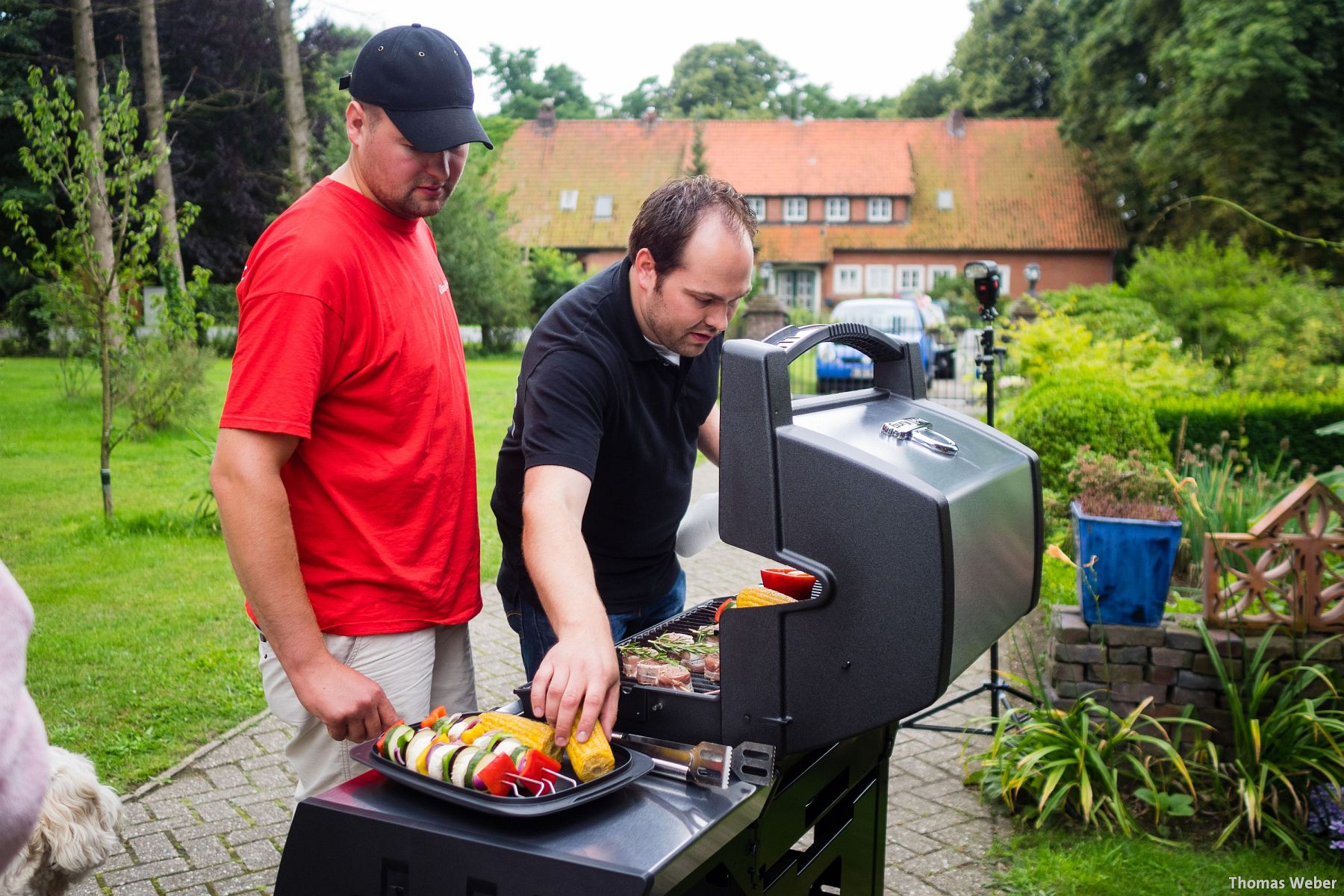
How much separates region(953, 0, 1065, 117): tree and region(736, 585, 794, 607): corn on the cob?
42833mm

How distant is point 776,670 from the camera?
1.60 metres

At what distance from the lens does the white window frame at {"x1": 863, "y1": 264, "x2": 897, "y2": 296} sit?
38.2 m

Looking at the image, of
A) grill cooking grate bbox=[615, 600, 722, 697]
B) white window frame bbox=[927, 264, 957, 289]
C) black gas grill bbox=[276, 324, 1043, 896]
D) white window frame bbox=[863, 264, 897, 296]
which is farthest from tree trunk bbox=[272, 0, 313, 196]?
white window frame bbox=[927, 264, 957, 289]

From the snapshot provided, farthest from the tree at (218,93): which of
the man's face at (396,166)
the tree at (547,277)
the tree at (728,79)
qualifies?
the tree at (728,79)

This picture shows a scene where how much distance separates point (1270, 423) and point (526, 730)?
848 centimetres

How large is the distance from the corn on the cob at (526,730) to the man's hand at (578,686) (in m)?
0.01

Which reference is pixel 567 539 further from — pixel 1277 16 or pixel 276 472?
pixel 1277 16

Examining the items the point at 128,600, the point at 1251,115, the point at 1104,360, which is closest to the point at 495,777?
the point at 128,600

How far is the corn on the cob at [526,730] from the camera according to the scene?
1.50 meters

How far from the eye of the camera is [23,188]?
20062 millimetres

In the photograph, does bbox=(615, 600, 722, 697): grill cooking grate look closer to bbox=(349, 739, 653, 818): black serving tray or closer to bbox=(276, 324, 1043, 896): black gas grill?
bbox=(276, 324, 1043, 896): black gas grill

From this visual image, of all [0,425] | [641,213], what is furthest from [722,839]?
[0,425]

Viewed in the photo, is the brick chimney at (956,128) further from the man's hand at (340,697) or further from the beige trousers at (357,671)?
the man's hand at (340,697)

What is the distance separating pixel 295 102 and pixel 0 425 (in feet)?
22.5
